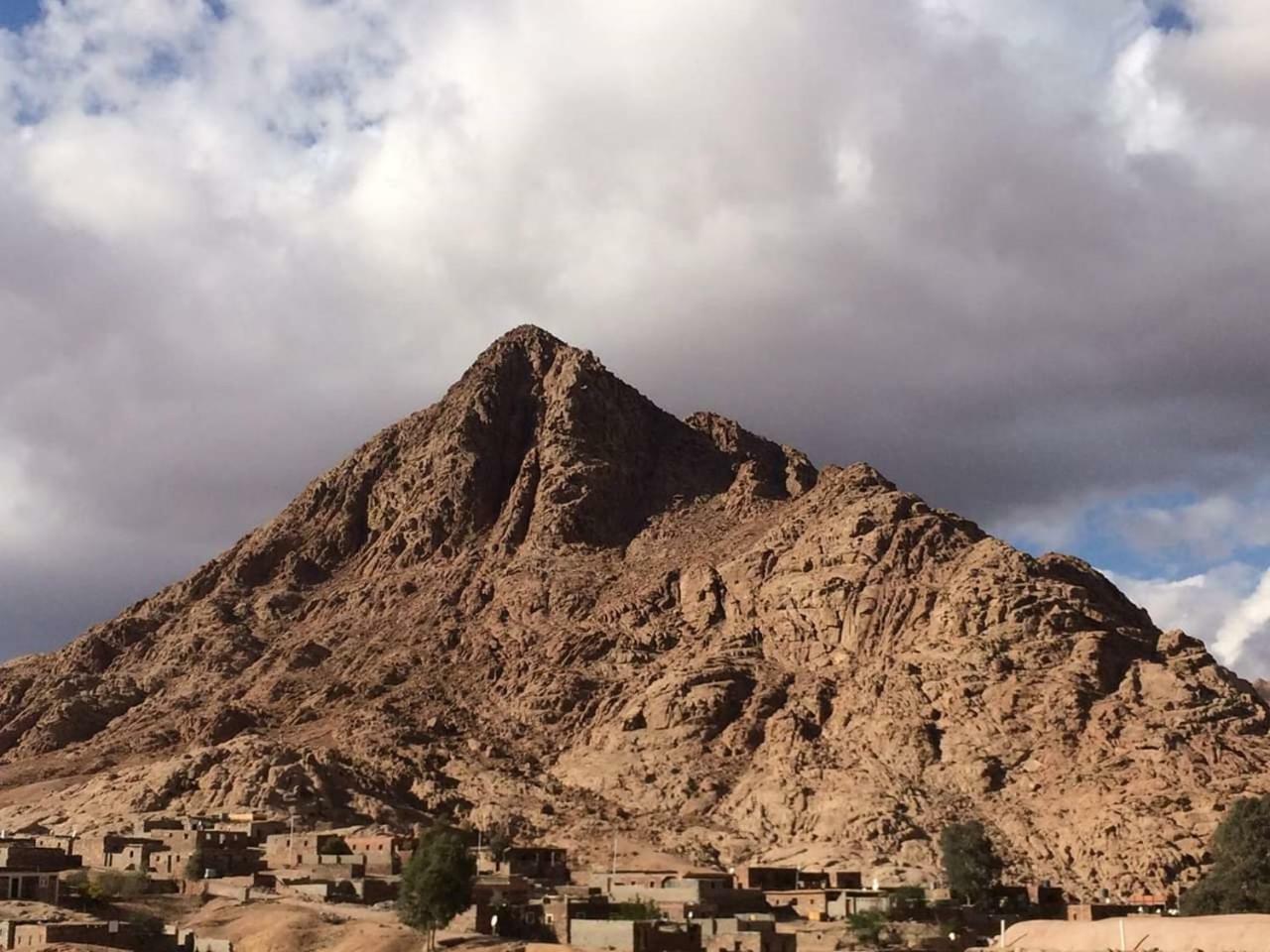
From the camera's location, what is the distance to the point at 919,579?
449 feet

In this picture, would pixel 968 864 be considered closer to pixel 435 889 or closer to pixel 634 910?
pixel 634 910

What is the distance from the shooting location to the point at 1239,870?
87062mm

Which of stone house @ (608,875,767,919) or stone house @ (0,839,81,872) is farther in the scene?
stone house @ (0,839,81,872)

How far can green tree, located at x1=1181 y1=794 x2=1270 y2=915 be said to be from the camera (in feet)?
281

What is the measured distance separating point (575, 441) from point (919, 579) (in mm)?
44781

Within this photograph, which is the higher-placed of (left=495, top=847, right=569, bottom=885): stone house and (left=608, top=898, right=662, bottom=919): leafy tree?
(left=495, top=847, right=569, bottom=885): stone house

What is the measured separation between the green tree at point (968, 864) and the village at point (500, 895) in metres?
1.05

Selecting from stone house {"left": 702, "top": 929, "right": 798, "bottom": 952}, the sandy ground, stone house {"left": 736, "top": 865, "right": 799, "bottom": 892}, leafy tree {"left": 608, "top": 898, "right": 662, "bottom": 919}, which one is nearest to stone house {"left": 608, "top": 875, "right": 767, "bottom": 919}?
leafy tree {"left": 608, "top": 898, "right": 662, "bottom": 919}

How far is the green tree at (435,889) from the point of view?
78.4 metres

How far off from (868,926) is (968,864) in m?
15.2

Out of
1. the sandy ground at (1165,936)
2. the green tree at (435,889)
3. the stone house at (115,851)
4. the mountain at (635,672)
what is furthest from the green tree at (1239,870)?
the stone house at (115,851)

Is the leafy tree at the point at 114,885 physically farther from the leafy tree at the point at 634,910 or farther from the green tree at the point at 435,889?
the leafy tree at the point at 634,910

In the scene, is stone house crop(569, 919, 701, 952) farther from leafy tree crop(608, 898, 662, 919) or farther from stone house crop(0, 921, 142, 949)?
stone house crop(0, 921, 142, 949)

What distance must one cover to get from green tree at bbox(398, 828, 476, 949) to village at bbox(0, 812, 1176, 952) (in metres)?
2.57
